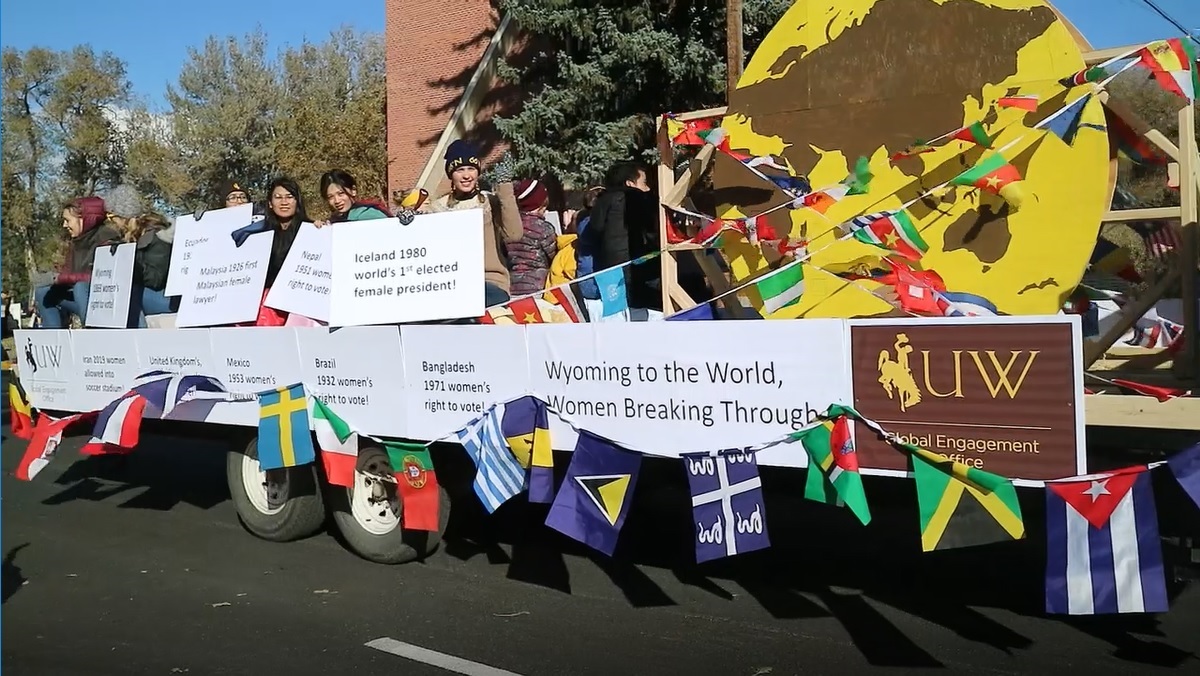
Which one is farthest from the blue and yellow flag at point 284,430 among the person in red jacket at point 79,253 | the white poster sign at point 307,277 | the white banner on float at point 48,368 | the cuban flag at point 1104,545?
the cuban flag at point 1104,545

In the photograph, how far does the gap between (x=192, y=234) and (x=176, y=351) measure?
836 millimetres

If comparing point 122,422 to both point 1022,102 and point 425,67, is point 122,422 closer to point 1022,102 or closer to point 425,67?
point 1022,102

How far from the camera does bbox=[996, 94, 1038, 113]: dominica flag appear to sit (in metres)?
5.28

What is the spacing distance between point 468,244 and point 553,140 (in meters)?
12.7

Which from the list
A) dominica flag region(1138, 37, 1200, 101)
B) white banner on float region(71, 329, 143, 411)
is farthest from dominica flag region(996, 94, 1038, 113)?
white banner on float region(71, 329, 143, 411)

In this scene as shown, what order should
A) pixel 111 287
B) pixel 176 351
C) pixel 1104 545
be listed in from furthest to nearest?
pixel 111 287, pixel 176 351, pixel 1104 545

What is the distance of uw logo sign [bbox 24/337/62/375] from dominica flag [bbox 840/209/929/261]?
608cm

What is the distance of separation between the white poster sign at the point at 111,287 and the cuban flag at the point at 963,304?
18.8 feet

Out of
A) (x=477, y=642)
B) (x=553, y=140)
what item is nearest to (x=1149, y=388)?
(x=477, y=642)

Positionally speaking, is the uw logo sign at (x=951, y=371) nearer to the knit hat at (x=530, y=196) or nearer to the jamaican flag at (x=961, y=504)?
the jamaican flag at (x=961, y=504)

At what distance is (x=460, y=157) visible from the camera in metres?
7.42

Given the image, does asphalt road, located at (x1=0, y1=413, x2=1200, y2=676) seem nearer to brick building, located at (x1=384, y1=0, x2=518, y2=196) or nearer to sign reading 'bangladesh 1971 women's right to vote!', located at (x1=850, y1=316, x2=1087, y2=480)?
sign reading 'bangladesh 1971 women's right to vote!', located at (x1=850, y1=316, x2=1087, y2=480)

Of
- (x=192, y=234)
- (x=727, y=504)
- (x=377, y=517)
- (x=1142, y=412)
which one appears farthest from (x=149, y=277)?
(x=1142, y=412)

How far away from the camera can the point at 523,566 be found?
268 inches
